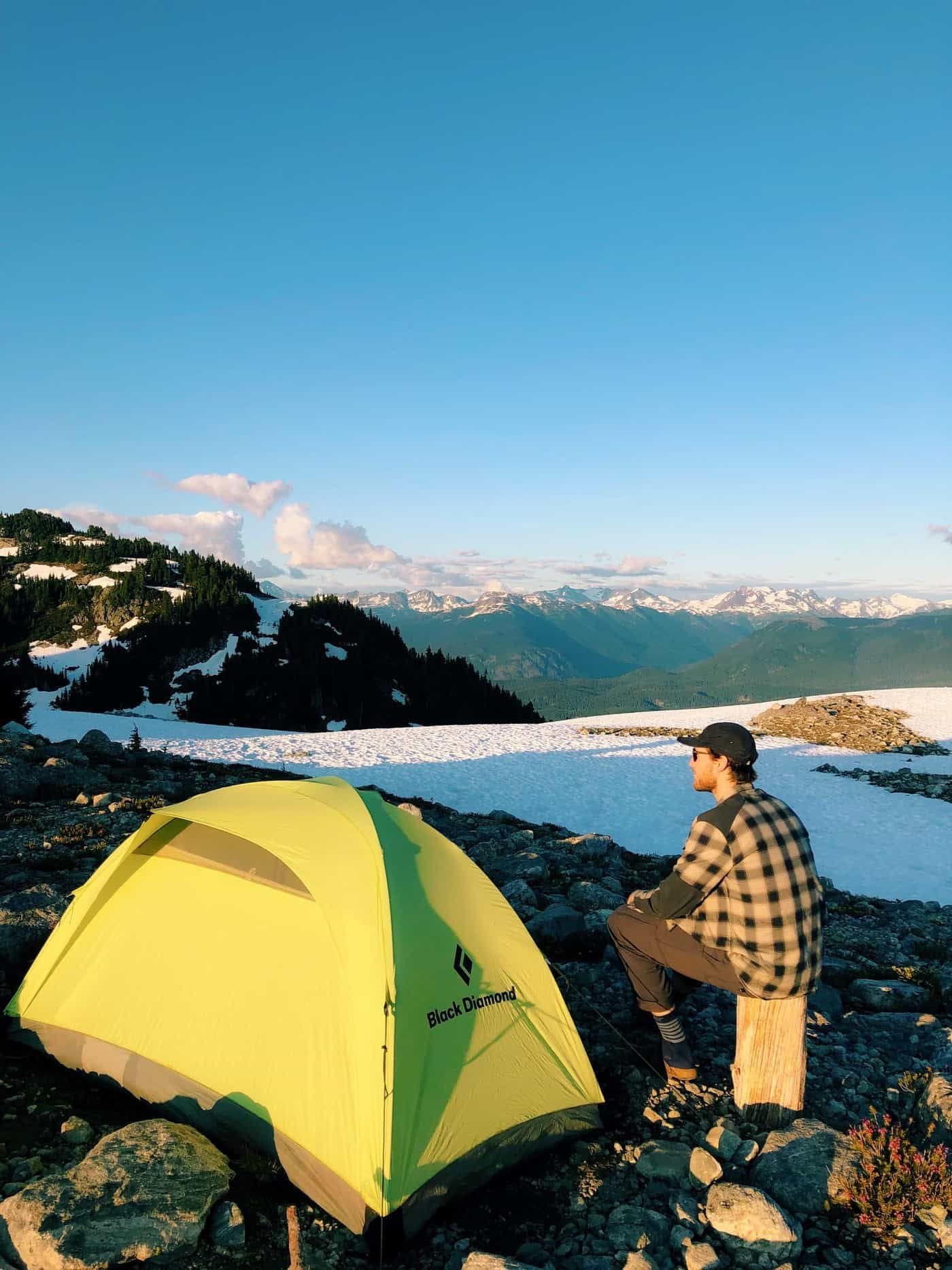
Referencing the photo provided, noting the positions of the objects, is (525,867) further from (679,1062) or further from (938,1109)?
(938,1109)

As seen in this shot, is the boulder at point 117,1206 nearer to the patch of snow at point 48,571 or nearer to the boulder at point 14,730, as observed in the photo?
the boulder at point 14,730

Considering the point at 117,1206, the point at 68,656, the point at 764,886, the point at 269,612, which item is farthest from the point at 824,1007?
the point at 269,612

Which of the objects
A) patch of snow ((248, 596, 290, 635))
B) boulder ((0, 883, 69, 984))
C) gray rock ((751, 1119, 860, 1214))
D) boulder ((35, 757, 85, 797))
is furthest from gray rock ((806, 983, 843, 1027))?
patch of snow ((248, 596, 290, 635))

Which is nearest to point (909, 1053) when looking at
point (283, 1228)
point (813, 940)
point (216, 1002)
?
point (813, 940)

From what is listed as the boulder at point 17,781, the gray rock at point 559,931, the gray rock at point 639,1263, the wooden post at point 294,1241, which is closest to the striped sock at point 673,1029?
the gray rock at point 639,1263

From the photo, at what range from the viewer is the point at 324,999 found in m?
4.67

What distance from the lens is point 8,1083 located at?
5051 millimetres

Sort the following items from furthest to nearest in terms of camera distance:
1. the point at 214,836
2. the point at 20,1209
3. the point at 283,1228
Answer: the point at 214,836 < the point at 283,1228 < the point at 20,1209

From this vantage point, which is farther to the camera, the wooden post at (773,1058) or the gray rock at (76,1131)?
the wooden post at (773,1058)

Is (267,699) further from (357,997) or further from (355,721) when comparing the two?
(357,997)

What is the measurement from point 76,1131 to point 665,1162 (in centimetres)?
390

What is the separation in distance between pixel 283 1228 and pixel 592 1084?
2.32 meters

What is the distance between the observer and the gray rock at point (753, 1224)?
12.6 feet

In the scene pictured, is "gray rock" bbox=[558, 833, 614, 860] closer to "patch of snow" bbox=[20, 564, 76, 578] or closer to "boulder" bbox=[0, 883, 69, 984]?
"boulder" bbox=[0, 883, 69, 984]
